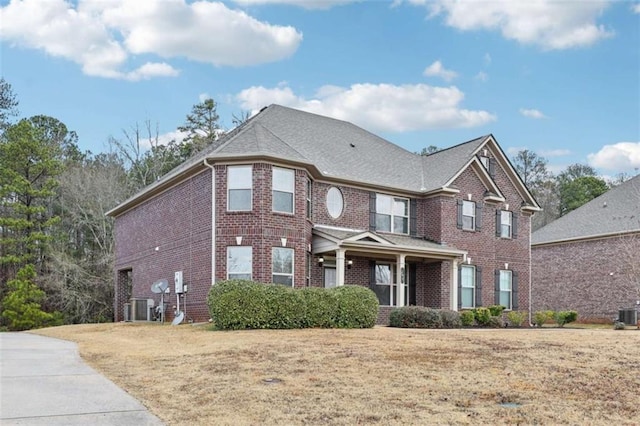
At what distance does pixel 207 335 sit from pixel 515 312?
15511 mm

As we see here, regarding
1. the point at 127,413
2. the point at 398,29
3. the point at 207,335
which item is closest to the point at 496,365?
the point at 127,413

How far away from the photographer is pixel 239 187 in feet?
66.4

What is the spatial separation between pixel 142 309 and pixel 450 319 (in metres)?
11.4

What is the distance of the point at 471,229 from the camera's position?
2577 cm

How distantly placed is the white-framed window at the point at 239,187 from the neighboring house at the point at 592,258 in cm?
1703

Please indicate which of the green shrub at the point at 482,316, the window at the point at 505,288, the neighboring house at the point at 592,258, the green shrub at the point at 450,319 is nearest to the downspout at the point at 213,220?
the green shrub at the point at 450,319

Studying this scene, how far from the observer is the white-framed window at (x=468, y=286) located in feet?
82.9

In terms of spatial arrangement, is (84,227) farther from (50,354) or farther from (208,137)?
(50,354)

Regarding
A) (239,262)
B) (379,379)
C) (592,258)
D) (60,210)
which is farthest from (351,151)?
(60,210)

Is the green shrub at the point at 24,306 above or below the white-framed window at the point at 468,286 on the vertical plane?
below

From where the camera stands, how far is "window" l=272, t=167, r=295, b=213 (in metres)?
20.4

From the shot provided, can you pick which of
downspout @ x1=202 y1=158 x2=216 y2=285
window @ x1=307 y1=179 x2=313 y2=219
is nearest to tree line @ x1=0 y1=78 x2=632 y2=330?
window @ x1=307 y1=179 x2=313 y2=219

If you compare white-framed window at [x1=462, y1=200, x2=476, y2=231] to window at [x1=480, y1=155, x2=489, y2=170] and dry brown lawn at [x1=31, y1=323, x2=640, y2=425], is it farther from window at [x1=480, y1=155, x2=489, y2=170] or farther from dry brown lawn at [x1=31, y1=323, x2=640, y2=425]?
dry brown lawn at [x1=31, y1=323, x2=640, y2=425]

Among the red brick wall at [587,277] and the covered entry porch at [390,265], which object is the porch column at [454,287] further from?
the red brick wall at [587,277]
